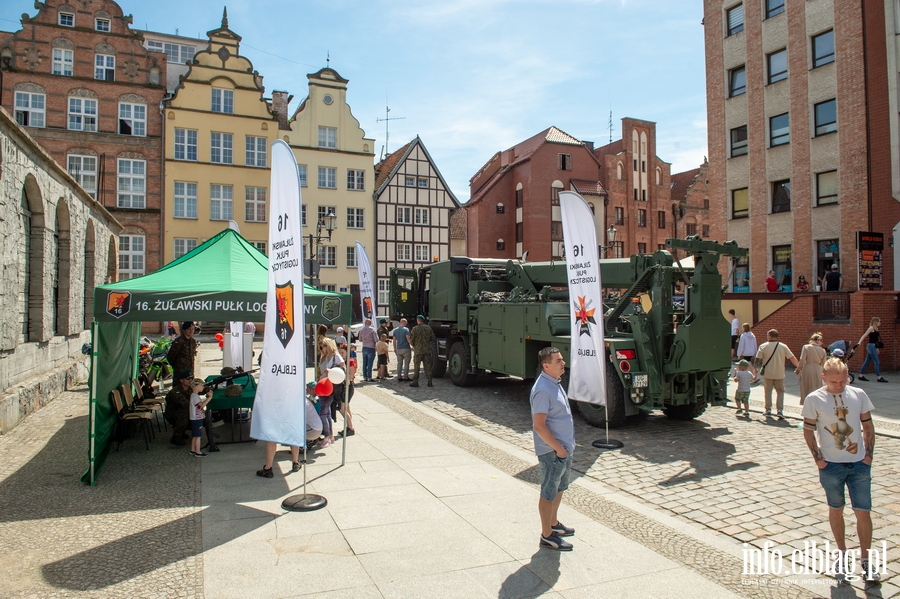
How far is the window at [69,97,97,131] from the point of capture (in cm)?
3225

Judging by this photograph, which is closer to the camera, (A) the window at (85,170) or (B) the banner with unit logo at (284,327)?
(B) the banner with unit logo at (284,327)

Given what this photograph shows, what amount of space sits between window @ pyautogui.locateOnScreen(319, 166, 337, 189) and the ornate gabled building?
9.55 ft

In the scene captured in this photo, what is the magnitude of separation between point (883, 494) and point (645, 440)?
126 inches

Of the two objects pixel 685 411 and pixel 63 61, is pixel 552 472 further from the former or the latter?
pixel 63 61

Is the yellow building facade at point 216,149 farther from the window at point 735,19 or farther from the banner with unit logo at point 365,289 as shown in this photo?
the window at point 735,19

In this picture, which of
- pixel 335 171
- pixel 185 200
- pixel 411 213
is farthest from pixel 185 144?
pixel 411 213

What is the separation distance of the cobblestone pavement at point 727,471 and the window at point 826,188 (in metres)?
15.6

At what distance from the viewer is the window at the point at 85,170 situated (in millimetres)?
32219

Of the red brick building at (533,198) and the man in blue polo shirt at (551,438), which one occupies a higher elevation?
the red brick building at (533,198)

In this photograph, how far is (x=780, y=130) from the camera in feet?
82.9

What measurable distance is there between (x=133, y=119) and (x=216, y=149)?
4.51 m

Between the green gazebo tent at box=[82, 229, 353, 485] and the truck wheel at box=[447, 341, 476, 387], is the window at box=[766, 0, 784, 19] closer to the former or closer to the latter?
the truck wheel at box=[447, 341, 476, 387]

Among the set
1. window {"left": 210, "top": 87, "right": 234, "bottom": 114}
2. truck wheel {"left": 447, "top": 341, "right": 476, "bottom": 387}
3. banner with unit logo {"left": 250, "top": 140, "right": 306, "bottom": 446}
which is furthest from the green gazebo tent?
window {"left": 210, "top": 87, "right": 234, "bottom": 114}

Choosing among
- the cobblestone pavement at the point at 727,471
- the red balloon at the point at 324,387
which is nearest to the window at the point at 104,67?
the cobblestone pavement at the point at 727,471
